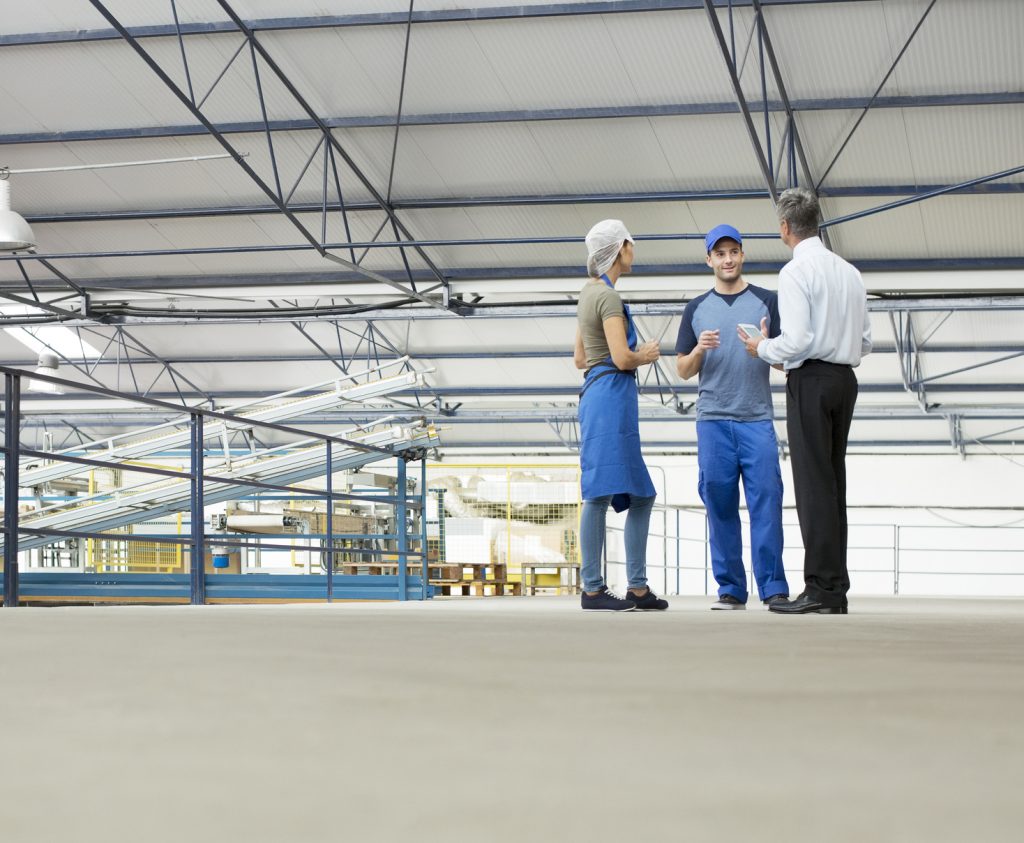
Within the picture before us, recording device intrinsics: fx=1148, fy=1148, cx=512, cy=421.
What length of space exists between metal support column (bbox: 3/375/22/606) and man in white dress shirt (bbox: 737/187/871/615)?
216 cm

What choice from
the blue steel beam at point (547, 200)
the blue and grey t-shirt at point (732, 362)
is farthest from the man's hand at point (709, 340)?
the blue steel beam at point (547, 200)

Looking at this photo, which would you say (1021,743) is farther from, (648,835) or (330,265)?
(330,265)

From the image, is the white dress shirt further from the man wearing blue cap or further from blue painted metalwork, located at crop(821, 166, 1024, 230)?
blue painted metalwork, located at crop(821, 166, 1024, 230)

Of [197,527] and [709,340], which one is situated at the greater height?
[709,340]

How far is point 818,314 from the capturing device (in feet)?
8.86

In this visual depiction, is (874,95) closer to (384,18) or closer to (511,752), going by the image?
(384,18)

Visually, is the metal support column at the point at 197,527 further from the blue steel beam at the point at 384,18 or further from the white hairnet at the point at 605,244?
the blue steel beam at the point at 384,18

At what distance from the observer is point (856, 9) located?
7223mm

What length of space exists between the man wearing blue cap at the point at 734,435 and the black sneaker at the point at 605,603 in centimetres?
24

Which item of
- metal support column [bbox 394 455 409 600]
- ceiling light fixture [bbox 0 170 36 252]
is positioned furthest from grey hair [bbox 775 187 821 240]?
ceiling light fixture [bbox 0 170 36 252]

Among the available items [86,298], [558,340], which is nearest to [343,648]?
[86,298]

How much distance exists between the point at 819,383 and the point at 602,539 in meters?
0.78

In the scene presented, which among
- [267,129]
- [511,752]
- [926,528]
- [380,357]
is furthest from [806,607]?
[926,528]

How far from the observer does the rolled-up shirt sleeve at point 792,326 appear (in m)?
2.66
